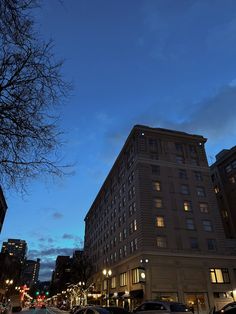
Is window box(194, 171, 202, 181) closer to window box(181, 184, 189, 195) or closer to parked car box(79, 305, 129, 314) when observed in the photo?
window box(181, 184, 189, 195)

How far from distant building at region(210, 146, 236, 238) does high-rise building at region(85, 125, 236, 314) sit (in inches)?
584

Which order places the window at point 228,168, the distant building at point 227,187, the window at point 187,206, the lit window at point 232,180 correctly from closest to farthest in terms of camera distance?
the window at point 187,206 < the distant building at point 227,187 < the lit window at point 232,180 < the window at point 228,168

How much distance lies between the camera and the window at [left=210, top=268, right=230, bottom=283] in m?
45.9

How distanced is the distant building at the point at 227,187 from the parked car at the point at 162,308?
168 feet

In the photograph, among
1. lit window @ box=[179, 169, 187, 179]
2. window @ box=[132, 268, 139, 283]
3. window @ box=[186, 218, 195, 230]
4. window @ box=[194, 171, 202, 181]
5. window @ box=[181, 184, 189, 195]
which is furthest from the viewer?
window @ box=[194, 171, 202, 181]

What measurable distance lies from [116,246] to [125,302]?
13636 millimetres

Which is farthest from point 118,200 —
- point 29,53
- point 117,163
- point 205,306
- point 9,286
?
point 29,53

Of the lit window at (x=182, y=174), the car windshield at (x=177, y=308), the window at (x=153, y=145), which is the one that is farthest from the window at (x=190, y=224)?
the car windshield at (x=177, y=308)

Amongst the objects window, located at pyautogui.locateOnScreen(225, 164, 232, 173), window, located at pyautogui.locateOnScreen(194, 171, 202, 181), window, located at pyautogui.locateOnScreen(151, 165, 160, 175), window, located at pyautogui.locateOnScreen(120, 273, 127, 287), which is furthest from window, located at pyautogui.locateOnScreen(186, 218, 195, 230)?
window, located at pyautogui.locateOnScreen(225, 164, 232, 173)

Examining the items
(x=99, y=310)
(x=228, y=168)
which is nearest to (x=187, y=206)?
(x=228, y=168)

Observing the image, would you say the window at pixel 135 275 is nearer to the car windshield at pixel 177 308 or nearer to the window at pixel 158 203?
the window at pixel 158 203

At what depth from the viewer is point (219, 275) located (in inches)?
1827

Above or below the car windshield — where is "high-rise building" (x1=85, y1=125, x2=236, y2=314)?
above

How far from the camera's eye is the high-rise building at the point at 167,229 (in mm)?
43406
